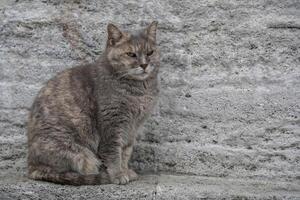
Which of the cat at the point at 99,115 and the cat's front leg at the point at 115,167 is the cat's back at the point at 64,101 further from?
the cat's front leg at the point at 115,167

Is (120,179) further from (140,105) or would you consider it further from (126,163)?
(140,105)

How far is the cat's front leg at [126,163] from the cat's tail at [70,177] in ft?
0.71

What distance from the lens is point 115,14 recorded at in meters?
4.22

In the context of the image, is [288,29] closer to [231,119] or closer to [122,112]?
[231,119]

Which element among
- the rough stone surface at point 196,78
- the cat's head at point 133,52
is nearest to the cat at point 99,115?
the cat's head at point 133,52

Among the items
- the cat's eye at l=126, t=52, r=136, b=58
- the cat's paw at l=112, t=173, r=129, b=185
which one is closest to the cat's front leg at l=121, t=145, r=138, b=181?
the cat's paw at l=112, t=173, r=129, b=185

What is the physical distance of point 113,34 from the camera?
12.7 feet

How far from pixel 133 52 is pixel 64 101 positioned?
0.60 meters

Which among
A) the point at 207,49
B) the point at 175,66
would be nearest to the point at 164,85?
the point at 175,66

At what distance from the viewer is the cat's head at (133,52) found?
3.80 metres

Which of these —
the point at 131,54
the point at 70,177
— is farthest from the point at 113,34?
the point at 70,177

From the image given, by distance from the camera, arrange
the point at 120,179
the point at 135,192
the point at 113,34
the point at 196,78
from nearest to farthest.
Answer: the point at 135,192, the point at 120,179, the point at 113,34, the point at 196,78

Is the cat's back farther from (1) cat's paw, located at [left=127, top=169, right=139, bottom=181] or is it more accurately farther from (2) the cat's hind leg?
(1) cat's paw, located at [left=127, top=169, right=139, bottom=181]

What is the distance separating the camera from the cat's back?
3.83 m
